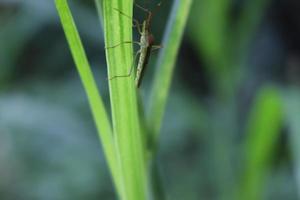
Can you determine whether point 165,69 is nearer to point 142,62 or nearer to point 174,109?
point 142,62

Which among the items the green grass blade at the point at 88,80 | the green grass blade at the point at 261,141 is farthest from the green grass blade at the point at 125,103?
the green grass blade at the point at 261,141

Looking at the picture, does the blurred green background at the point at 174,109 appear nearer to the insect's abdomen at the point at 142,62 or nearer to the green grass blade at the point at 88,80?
the insect's abdomen at the point at 142,62

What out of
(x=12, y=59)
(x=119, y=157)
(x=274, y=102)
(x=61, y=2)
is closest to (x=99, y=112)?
(x=119, y=157)

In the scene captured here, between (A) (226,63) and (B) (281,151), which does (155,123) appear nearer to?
(A) (226,63)

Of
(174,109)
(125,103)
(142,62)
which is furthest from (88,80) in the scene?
(174,109)

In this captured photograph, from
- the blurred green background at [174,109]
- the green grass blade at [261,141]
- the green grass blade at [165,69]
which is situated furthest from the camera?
the blurred green background at [174,109]

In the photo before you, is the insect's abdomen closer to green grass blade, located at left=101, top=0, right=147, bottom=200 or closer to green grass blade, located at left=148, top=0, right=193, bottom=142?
green grass blade, located at left=148, top=0, right=193, bottom=142
